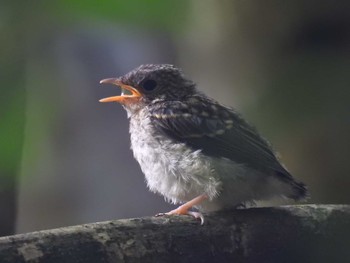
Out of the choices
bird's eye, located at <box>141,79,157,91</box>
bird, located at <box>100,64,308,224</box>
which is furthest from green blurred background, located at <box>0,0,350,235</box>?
bird's eye, located at <box>141,79,157,91</box>

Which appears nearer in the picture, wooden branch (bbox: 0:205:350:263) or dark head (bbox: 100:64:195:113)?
wooden branch (bbox: 0:205:350:263)

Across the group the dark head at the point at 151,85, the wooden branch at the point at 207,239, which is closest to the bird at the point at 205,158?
the dark head at the point at 151,85

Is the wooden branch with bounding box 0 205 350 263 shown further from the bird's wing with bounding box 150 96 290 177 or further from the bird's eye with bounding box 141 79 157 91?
the bird's eye with bounding box 141 79 157 91

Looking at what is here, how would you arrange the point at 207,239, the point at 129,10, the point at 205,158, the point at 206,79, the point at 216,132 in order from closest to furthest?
1. the point at 129,10
2. the point at 207,239
3. the point at 205,158
4. the point at 216,132
5. the point at 206,79

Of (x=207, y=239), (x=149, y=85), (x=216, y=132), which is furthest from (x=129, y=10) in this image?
(x=149, y=85)

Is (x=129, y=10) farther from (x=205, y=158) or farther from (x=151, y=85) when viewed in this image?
(x=151, y=85)

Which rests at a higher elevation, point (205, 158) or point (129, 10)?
point (129, 10)

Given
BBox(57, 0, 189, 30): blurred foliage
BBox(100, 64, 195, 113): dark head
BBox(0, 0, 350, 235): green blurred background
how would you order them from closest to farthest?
BBox(57, 0, 189, 30): blurred foliage < BBox(0, 0, 350, 235): green blurred background < BBox(100, 64, 195, 113): dark head
